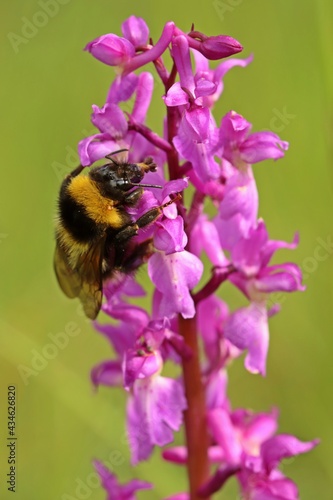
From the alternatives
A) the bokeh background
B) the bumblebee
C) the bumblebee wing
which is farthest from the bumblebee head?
the bokeh background

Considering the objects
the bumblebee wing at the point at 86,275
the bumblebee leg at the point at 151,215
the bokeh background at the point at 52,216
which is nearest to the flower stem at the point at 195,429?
the bumblebee wing at the point at 86,275

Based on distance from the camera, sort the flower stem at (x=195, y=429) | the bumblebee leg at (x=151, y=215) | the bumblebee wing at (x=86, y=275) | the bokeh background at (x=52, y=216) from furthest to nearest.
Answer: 1. the bokeh background at (x=52, y=216)
2. the flower stem at (x=195, y=429)
3. the bumblebee wing at (x=86, y=275)
4. the bumblebee leg at (x=151, y=215)

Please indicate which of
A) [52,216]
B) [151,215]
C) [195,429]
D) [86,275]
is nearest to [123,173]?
[151,215]

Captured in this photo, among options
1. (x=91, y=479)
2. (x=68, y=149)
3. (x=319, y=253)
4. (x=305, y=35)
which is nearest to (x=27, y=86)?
(x=68, y=149)

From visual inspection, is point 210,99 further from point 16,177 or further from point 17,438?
point 16,177

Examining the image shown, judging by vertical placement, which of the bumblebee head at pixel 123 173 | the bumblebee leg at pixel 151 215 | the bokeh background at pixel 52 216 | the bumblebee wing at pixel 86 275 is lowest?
the bokeh background at pixel 52 216

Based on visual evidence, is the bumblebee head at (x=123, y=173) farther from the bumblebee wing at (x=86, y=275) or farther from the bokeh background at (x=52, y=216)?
the bokeh background at (x=52, y=216)

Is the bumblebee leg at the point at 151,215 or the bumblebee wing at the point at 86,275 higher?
the bumblebee leg at the point at 151,215
